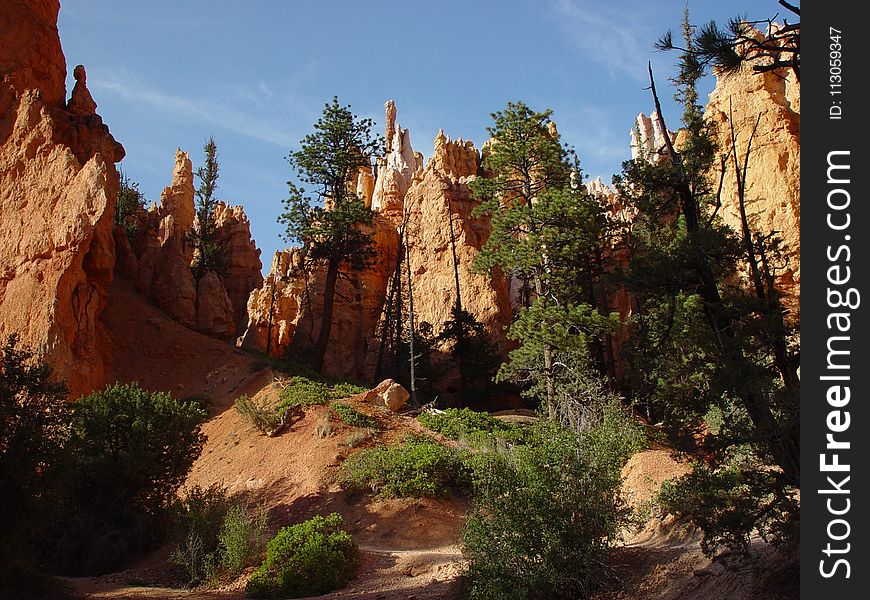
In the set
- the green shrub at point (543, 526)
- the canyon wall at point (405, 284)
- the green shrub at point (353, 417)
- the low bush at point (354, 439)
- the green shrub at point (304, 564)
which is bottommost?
the green shrub at point (304, 564)

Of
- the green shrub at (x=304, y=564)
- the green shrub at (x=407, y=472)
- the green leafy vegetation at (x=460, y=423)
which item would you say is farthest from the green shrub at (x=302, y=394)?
the green shrub at (x=304, y=564)

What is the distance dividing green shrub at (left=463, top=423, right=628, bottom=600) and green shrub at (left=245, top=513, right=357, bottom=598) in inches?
140

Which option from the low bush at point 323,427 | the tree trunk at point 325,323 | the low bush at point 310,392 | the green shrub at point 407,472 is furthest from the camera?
the tree trunk at point 325,323

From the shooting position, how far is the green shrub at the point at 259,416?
21625 millimetres

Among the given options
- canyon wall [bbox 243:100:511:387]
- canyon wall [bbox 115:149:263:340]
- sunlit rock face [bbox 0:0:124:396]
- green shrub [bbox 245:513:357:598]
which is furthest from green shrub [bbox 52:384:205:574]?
canyon wall [bbox 243:100:511:387]

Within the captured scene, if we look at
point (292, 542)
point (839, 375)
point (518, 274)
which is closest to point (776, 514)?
point (839, 375)

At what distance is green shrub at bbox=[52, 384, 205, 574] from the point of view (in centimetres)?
1488

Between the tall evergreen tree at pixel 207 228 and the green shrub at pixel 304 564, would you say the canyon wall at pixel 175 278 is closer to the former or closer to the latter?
the tall evergreen tree at pixel 207 228

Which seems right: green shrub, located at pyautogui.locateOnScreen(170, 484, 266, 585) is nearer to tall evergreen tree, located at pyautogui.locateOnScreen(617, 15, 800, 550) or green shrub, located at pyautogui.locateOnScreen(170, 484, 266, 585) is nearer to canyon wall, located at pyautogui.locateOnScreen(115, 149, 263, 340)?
tall evergreen tree, located at pyautogui.locateOnScreen(617, 15, 800, 550)

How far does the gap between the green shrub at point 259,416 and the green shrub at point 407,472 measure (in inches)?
147

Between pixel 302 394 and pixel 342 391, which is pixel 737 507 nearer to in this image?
pixel 302 394

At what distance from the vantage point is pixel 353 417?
21.4 m

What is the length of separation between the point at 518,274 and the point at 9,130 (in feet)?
68.1

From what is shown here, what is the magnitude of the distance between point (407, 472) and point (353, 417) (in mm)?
3996
